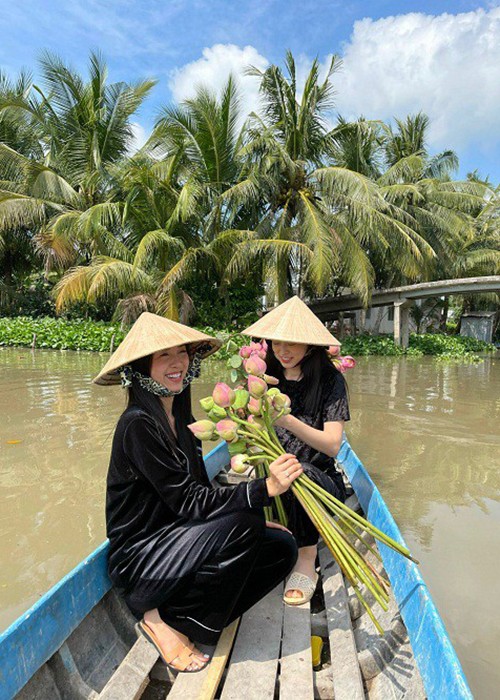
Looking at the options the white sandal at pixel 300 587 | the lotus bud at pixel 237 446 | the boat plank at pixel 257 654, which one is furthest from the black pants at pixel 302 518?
the lotus bud at pixel 237 446

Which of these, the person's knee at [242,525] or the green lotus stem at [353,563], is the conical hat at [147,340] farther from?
the green lotus stem at [353,563]

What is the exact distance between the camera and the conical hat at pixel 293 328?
7.49ft

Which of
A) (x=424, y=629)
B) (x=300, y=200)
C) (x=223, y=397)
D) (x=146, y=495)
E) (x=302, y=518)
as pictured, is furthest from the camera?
(x=300, y=200)

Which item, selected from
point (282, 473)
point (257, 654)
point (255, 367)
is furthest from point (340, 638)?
point (255, 367)

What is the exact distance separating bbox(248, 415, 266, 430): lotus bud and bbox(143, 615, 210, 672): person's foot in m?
0.79

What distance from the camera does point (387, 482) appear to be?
470 cm

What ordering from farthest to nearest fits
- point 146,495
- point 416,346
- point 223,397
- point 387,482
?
point 416,346
point 387,482
point 146,495
point 223,397

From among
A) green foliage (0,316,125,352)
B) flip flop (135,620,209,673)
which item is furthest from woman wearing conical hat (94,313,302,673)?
green foliage (0,316,125,352)

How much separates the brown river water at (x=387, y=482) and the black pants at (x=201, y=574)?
1235 mm

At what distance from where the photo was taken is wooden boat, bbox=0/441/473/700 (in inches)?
58.6

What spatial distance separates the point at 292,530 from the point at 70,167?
16517mm

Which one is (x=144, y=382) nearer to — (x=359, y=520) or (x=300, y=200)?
(x=359, y=520)

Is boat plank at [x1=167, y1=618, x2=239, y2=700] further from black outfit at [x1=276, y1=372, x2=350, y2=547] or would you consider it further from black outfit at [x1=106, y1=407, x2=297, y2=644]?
black outfit at [x1=276, y1=372, x2=350, y2=547]

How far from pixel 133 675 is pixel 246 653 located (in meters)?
0.40
